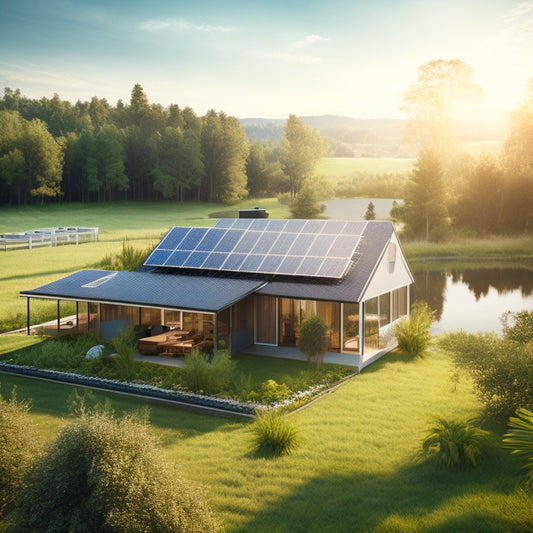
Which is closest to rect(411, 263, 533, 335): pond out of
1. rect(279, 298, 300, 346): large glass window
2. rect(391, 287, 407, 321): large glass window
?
rect(391, 287, 407, 321): large glass window

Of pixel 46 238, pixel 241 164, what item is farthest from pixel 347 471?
pixel 241 164

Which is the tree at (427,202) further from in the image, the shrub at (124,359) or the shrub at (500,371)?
the shrub at (500,371)

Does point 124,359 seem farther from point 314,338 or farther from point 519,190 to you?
point 519,190

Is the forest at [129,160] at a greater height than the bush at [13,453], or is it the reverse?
the forest at [129,160]

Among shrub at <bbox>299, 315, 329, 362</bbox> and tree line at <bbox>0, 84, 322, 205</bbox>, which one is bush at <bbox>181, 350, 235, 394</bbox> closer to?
shrub at <bbox>299, 315, 329, 362</bbox>

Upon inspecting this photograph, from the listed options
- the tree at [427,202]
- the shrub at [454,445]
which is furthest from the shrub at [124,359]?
the tree at [427,202]

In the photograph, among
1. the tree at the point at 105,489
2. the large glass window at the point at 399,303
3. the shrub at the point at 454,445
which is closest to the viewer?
the tree at the point at 105,489
